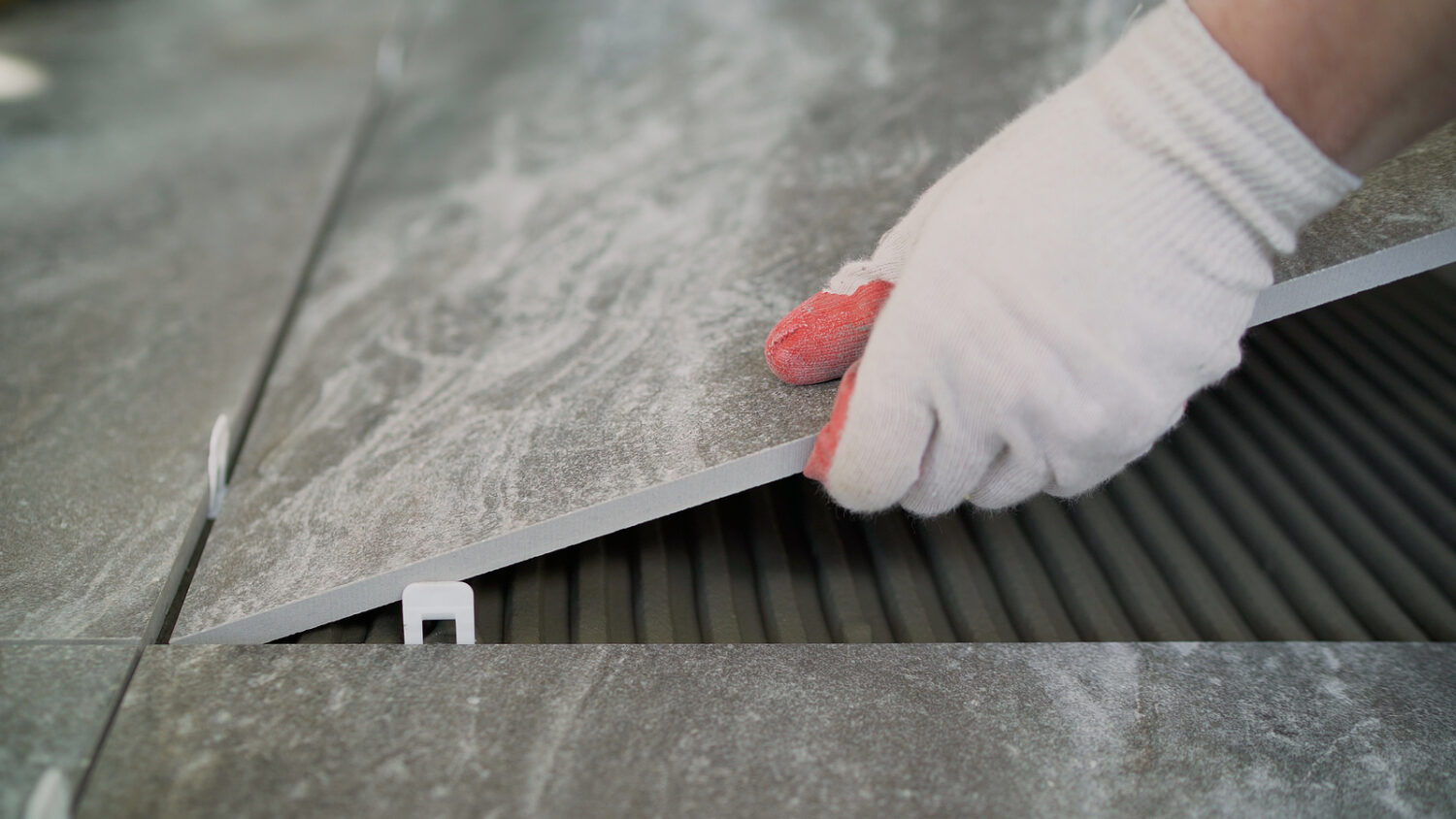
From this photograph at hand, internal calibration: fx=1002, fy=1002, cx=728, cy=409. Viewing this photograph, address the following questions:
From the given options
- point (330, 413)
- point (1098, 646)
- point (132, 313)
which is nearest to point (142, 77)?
point (132, 313)

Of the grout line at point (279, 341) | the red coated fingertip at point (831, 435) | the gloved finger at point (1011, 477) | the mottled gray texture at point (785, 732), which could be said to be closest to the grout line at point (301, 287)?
the grout line at point (279, 341)

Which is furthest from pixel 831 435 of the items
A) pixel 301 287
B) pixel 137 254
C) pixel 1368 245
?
pixel 137 254

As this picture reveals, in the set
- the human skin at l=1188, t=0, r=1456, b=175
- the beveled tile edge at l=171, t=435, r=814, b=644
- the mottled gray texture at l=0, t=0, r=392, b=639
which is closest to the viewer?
the human skin at l=1188, t=0, r=1456, b=175

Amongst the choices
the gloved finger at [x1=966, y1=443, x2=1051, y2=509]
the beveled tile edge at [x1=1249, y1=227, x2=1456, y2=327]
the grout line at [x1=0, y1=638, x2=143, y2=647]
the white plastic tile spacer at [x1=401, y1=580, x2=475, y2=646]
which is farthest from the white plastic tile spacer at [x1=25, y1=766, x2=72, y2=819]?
the beveled tile edge at [x1=1249, y1=227, x2=1456, y2=327]

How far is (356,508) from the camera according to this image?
1184 mm

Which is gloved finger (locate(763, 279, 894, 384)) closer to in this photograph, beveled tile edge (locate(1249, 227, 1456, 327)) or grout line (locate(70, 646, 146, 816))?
beveled tile edge (locate(1249, 227, 1456, 327))

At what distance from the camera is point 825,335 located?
112 cm

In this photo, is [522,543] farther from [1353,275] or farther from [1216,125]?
[1353,275]

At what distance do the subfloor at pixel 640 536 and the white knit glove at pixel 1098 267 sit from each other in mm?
211

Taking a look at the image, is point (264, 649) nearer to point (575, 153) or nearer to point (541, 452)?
point (541, 452)

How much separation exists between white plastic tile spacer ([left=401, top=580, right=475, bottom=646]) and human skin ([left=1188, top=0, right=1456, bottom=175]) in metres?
0.91

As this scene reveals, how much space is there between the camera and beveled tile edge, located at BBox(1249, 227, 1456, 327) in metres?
1.08

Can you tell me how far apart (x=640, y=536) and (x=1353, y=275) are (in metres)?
0.88

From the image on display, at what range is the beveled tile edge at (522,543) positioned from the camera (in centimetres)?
107
